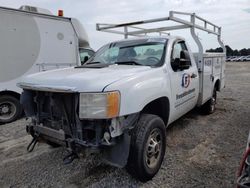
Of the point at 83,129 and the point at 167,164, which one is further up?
the point at 83,129

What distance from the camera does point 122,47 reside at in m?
4.36

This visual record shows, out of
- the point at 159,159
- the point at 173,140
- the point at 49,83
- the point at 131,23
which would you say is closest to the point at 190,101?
the point at 173,140

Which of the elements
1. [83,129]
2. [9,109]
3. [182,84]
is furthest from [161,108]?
[9,109]

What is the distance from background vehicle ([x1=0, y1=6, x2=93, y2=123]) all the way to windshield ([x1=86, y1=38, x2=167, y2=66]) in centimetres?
206

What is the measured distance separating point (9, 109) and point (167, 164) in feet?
15.5

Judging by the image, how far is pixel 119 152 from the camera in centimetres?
275

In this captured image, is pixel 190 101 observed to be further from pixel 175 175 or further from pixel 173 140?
pixel 175 175

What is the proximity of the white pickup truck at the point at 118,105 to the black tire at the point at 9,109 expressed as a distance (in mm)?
3318

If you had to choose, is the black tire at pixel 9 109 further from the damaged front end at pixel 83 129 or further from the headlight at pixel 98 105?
the headlight at pixel 98 105

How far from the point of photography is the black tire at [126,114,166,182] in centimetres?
287

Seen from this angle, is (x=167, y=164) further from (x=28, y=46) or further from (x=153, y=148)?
(x=28, y=46)

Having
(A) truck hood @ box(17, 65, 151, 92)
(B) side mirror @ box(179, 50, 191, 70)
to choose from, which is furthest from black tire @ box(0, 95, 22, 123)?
(B) side mirror @ box(179, 50, 191, 70)

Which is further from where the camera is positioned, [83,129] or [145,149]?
[145,149]

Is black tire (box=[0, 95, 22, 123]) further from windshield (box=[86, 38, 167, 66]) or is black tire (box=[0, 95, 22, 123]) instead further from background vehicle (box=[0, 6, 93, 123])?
windshield (box=[86, 38, 167, 66])
